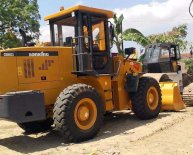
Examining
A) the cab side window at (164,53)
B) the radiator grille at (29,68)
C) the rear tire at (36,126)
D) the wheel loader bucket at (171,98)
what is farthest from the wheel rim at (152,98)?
the cab side window at (164,53)

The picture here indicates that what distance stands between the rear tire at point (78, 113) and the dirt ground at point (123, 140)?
0.22 m

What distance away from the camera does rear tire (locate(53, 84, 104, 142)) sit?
777 centimetres

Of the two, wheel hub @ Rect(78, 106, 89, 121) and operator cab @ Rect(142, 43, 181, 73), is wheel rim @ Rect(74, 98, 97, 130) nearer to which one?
wheel hub @ Rect(78, 106, 89, 121)

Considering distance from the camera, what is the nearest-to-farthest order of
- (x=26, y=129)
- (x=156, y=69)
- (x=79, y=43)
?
(x=79, y=43)
(x=26, y=129)
(x=156, y=69)

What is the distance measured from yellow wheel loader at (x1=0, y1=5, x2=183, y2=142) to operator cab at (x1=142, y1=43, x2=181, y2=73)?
5279 millimetres

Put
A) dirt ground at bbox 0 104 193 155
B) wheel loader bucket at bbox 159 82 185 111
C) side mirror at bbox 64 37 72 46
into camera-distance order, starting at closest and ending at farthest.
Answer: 1. dirt ground at bbox 0 104 193 155
2. side mirror at bbox 64 37 72 46
3. wheel loader bucket at bbox 159 82 185 111

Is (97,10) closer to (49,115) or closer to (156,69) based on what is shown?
(49,115)

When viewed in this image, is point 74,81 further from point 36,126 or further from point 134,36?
point 134,36

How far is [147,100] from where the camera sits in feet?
33.1

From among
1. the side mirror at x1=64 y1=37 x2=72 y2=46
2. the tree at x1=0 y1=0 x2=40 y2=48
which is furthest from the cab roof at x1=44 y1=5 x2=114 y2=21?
the tree at x1=0 y1=0 x2=40 y2=48

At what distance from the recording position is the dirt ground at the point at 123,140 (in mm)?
7102

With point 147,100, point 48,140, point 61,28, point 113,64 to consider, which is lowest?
point 48,140

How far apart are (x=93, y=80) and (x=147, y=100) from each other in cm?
173

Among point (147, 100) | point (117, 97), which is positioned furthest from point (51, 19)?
point (147, 100)
